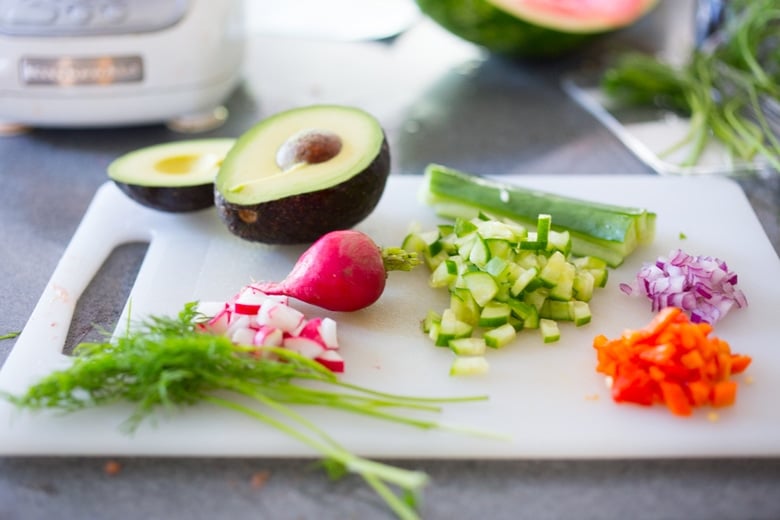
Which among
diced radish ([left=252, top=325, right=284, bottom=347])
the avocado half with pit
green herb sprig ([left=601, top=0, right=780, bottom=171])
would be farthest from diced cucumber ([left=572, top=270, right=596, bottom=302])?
green herb sprig ([left=601, top=0, right=780, bottom=171])

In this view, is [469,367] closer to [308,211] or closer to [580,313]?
[580,313]

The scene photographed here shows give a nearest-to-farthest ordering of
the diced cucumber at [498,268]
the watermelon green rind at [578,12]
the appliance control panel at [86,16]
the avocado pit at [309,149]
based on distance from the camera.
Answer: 1. the diced cucumber at [498,268]
2. the avocado pit at [309,149]
3. the appliance control panel at [86,16]
4. the watermelon green rind at [578,12]

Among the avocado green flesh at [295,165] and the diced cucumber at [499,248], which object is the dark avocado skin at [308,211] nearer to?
the avocado green flesh at [295,165]

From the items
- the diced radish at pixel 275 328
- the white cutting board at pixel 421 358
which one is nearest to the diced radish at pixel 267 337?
the diced radish at pixel 275 328

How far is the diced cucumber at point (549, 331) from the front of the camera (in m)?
1.23

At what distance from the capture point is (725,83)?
2047 mm

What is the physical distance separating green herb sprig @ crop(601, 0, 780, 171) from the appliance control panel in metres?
1.03

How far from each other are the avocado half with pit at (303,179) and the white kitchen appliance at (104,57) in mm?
482

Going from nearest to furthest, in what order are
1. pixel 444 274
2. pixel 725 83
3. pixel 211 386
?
pixel 211 386 < pixel 444 274 < pixel 725 83

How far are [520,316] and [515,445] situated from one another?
24cm

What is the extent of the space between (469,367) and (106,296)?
613mm

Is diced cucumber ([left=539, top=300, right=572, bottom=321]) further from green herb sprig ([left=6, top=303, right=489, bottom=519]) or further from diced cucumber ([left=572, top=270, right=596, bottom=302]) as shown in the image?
green herb sprig ([left=6, top=303, right=489, bottom=519])

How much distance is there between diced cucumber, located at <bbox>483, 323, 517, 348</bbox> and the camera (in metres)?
1.22

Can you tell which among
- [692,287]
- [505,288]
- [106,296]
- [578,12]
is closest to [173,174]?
[106,296]
